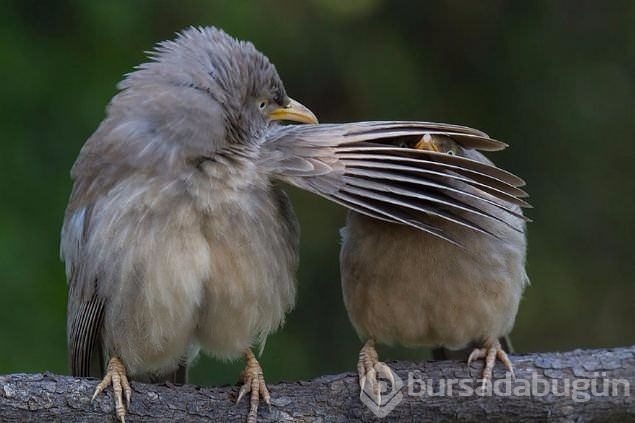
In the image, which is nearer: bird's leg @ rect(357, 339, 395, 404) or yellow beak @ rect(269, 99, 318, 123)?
bird's leg @ rect(357, 339, 395, 404)

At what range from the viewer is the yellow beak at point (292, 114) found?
5148mm

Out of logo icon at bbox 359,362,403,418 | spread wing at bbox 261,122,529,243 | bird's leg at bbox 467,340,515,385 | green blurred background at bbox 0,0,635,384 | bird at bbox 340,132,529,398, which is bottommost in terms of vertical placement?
logo icon at bbox 359,362,403,418

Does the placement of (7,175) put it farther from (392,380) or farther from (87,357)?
(392,380)

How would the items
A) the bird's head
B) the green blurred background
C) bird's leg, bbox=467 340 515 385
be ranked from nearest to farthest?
the bird's head
bird's leg, bbox=467 340 515 385
the green blurred background

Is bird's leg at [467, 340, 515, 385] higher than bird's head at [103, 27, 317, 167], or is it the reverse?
bird's head at [103, 27, 317, 167]

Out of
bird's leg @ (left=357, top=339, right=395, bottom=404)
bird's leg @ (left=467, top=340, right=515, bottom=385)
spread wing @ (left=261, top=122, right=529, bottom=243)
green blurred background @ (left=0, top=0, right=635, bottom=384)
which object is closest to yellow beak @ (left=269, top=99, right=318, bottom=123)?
spread wing @ (left=261, top=122, right=529, bottom=243)

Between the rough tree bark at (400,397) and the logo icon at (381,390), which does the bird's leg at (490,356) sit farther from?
the logo icon at (381,390)

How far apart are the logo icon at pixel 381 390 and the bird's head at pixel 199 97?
3.33 ft

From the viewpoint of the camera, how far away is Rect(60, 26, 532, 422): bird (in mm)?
4590

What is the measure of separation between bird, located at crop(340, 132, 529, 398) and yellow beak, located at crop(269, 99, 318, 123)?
0.43m

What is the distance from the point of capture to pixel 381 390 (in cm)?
497

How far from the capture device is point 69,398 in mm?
4570

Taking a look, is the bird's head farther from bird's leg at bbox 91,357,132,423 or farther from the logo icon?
the logo icon

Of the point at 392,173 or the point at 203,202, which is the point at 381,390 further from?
the point at 203,202
